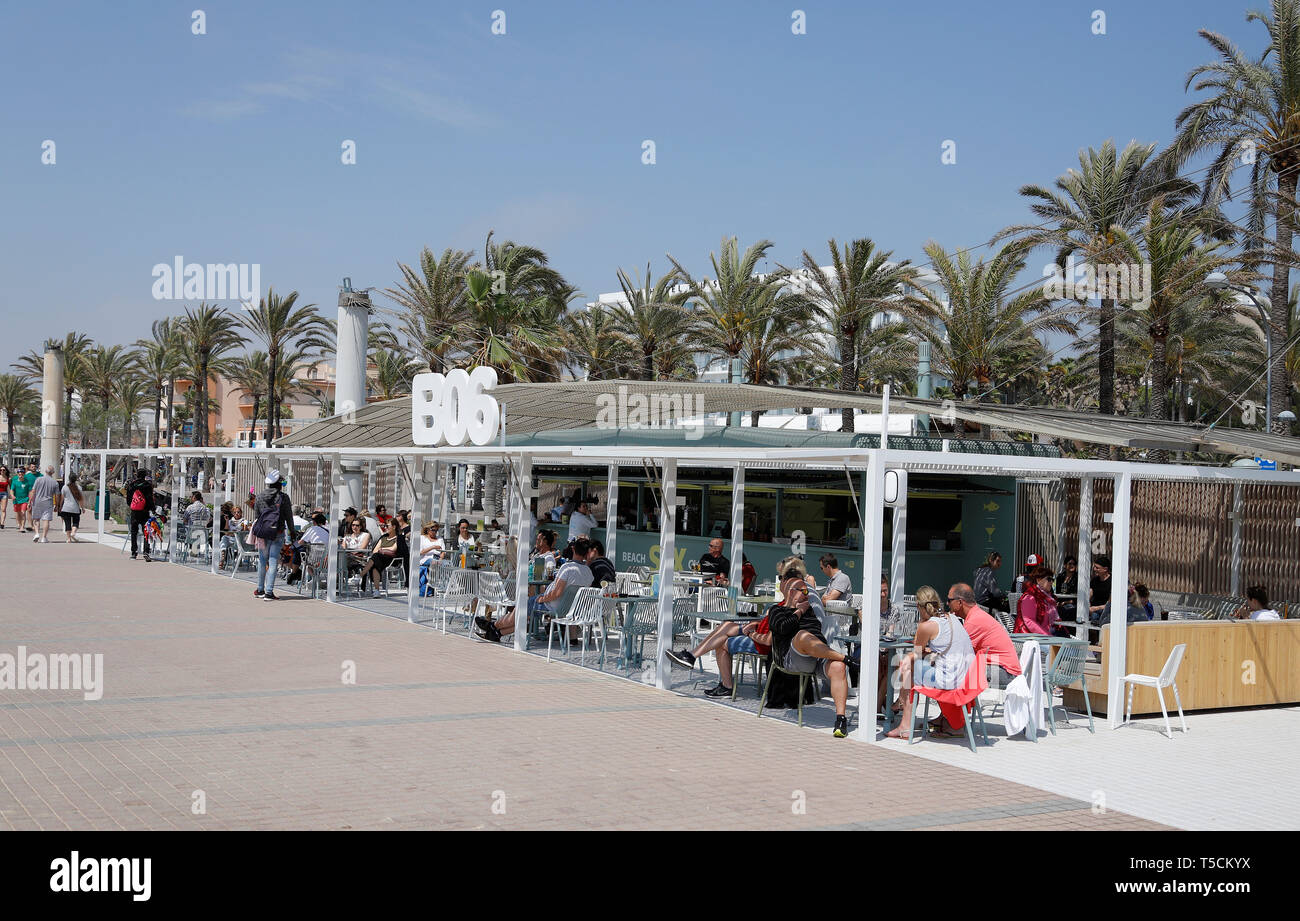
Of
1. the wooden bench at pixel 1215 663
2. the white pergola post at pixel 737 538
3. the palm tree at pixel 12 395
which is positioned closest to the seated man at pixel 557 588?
the white pergola post at pixel 737 538

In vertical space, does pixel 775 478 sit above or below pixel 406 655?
above

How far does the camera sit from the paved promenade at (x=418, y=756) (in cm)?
674

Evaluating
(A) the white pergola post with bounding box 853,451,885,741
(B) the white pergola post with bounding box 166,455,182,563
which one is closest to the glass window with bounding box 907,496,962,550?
(A) the white pergola post with bounding box 853,451,885,741

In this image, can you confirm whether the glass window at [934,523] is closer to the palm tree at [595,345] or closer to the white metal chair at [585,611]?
the white metal chair at [585,611]

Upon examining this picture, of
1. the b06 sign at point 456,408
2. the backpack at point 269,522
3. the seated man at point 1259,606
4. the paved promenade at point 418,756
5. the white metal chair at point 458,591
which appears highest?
the b06 sign at point 456,408

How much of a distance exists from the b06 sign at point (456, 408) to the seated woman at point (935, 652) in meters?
7.16

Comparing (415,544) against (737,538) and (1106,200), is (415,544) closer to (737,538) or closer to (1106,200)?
(737,538)

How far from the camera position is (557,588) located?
13.3 meters

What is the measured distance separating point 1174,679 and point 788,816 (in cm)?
551

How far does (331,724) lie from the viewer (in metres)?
9.05

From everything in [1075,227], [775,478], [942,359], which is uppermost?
[1075,227]

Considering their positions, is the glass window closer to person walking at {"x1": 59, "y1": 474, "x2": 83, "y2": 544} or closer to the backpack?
the backpack
